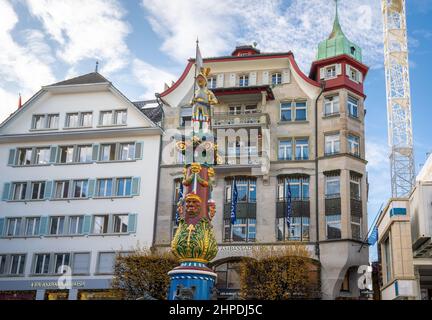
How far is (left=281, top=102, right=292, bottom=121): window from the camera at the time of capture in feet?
167

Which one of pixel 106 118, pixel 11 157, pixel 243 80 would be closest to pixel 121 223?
pixel 106 118

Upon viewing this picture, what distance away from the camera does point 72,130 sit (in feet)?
176

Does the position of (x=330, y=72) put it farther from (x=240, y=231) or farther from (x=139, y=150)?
(x=139, y=150)

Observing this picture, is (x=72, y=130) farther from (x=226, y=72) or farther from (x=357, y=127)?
(x=357, y=127)

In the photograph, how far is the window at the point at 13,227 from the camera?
51312 mm

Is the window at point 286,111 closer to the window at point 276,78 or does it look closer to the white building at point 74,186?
the window at point 276,78

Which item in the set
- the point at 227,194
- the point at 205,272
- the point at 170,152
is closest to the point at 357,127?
the point at 227,194

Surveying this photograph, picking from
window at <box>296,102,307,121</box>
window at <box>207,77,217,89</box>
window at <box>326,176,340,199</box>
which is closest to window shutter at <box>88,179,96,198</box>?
window at <box>207,77,217,89</box>

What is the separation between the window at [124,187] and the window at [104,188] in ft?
2.29

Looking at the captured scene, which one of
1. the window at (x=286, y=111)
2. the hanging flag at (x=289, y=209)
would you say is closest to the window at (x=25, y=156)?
the window at (x=286, y=111)

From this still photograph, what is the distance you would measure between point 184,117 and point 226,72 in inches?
217

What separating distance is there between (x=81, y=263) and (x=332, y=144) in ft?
Result: 74.1

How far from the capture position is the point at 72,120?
54.5 meters
